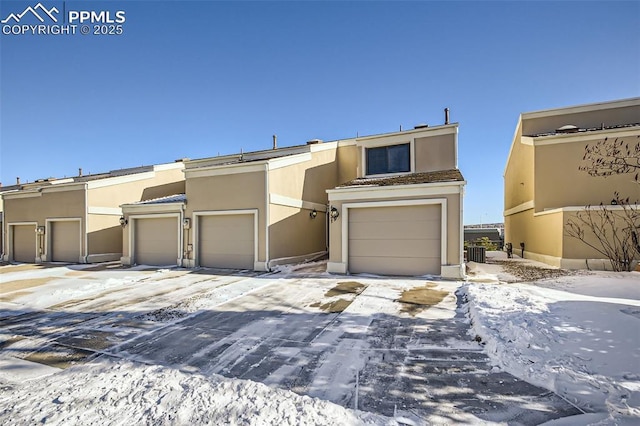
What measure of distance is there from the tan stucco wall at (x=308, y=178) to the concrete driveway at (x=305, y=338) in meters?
4.59

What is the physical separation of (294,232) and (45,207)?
14.1m

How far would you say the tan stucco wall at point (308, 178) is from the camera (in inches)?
488

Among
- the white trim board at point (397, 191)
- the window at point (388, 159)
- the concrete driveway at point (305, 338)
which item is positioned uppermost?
the window at point (388, 159)

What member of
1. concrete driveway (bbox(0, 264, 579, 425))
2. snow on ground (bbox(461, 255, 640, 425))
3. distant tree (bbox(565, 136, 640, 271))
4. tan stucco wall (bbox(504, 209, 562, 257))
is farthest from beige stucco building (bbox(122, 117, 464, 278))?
distant tree (bbox(565, 136, 640, 271))

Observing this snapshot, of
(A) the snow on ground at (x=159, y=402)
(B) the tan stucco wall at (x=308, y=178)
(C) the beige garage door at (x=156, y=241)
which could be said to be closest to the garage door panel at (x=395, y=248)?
(B) the tan stucco wall at (x=308, y=178)

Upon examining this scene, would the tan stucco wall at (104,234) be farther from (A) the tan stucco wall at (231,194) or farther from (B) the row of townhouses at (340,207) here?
(A) the tan stucco wall at (231,194)

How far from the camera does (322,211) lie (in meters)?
15.8

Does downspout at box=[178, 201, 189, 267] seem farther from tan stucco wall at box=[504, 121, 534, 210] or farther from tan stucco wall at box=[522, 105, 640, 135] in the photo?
tan stucco wall at box=[522, 105, 640, 135]

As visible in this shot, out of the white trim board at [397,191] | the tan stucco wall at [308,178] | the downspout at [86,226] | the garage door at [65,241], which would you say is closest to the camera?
the white trim board at [397,191]

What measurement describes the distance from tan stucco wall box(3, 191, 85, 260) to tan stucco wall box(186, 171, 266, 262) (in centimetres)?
690

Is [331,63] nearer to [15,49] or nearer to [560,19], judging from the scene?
[560,19]

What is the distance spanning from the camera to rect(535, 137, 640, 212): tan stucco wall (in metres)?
11.5

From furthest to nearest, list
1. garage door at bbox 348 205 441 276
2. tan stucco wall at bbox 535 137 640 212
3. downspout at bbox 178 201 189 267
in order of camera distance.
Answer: downspout at bbox 178 201 189 267, tan stucco wall at bbox 535 137 640 212, garage door at bbox 348 205 441 276

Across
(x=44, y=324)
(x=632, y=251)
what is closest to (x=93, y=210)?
(x=44, y=324)
